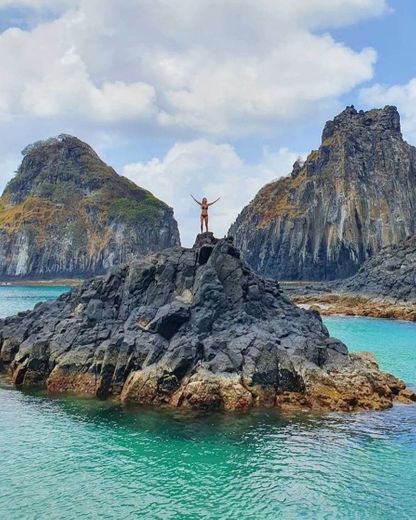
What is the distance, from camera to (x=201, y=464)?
2045cm

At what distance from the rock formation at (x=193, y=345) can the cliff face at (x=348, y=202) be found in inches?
5036

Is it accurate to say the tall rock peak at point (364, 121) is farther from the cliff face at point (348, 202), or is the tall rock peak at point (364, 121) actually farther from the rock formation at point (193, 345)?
the rock formation at point (193, 345)

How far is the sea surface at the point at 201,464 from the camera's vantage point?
17.2m

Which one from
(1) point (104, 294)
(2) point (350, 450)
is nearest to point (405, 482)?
(2) point (350, 450)

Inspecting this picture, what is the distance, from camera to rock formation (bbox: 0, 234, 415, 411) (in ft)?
93.7

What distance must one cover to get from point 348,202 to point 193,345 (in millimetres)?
141013

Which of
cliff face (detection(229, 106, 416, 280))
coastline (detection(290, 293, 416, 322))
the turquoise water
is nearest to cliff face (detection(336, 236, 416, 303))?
coastline (detection(290, 293, 416, 322))

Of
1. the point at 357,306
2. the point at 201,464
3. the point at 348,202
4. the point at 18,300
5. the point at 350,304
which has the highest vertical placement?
the point at 348,202

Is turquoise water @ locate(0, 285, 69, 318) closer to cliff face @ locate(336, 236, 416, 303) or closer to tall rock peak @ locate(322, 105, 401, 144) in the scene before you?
cliff face @ locate(336, 236, 416, 303)

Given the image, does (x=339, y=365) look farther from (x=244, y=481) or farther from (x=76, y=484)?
(x=76, y=484)

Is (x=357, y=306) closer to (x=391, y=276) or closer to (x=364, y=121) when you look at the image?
(x=391, y=276)

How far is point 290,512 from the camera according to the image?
1684 centimetres

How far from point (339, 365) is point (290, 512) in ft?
48.7

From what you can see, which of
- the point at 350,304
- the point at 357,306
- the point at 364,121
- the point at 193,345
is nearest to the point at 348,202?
the point at 364,121
